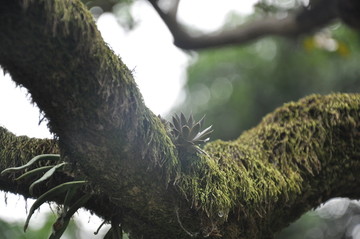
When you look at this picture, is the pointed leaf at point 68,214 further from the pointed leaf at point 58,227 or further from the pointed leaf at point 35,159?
the pointed leaf at point 35,159

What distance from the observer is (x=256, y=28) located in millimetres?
3307

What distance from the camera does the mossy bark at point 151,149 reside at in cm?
127

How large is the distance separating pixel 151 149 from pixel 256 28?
196 centimetres

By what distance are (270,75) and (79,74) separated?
11.5 metres

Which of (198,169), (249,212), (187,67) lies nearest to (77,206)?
(198,169)

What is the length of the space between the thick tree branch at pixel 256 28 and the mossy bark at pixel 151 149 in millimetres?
905

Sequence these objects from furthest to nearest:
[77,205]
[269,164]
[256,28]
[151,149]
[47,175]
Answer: [256,28] < [269,164] < [77,205] < [47,175] < [151,149]

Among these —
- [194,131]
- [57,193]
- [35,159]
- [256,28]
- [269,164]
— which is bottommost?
[269,164]

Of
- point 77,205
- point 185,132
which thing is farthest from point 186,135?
point 77,205

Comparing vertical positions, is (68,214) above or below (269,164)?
above

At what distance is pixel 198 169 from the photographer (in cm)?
176

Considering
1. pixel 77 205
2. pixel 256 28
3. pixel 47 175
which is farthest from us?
pixel 256 28

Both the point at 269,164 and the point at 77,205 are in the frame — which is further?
the point at 269,164

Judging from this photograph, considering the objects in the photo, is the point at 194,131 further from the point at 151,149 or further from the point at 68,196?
the point at 68,196
